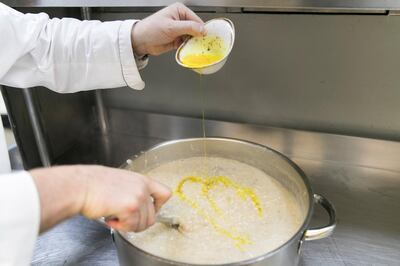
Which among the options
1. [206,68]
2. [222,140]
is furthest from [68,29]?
[222,140]

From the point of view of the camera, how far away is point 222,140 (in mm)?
1039

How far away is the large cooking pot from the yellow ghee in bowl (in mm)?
264

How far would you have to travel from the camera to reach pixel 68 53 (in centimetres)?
92

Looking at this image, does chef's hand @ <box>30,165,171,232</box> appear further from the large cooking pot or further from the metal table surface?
the metal table surface

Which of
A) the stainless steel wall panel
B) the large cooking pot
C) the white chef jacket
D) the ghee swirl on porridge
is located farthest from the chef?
the stainless steel wall panel

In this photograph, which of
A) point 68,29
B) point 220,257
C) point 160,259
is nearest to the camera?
point 160,259

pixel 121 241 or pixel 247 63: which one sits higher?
pixel 247 63

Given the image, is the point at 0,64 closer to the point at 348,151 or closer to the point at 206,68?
the point at 206,68

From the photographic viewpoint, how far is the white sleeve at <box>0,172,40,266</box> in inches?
19.1

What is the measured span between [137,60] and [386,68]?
0.71 meters

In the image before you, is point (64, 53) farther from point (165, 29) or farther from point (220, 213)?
point (220, 213)

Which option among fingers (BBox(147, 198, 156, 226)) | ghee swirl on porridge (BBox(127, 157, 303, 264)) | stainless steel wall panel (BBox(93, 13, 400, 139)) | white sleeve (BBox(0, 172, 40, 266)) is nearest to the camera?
white sleeve (BBox(0, 172, 40, 266))

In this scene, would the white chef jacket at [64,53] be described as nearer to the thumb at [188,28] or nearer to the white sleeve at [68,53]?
the white sleeve at [68,53]

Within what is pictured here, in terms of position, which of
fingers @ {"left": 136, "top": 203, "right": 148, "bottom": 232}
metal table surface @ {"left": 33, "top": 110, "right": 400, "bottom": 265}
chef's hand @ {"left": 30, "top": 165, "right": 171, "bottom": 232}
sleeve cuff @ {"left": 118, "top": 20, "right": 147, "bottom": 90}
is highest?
sleeve cuff @ {"left": 118, "top": 20, "right": 147, "bottom": 90}
